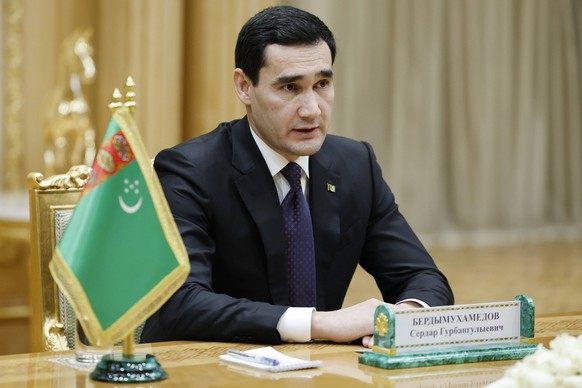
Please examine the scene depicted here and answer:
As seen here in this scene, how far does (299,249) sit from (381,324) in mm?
865

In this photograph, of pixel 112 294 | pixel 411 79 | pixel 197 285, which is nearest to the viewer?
pixel 112 294

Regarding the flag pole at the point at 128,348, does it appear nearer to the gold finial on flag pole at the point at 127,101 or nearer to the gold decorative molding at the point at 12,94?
the gold finial on flag pole at the point at 127,101

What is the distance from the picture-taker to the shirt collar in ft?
10.9

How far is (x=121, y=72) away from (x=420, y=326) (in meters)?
5.07

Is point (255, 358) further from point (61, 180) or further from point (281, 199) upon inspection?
point (61, 180)

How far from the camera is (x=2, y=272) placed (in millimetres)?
6395

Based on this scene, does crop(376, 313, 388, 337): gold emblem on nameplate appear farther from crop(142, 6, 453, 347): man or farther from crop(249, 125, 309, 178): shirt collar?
crop(249, 125, 309, 178): shirt collar

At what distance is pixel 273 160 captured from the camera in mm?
3322

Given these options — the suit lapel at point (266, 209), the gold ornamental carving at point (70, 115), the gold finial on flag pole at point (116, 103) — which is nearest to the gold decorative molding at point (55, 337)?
the suit lapel at point (266, 209)

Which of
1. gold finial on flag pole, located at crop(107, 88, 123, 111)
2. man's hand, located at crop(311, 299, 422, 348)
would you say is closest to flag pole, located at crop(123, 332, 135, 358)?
gold finial on flag pole, located at crop(107, 88, 123, 111)

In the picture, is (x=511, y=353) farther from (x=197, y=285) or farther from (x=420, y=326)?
(x=197, y=285)

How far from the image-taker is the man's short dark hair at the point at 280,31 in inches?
126

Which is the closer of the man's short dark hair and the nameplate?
the nameplate

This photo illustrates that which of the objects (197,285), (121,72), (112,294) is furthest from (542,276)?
(112,294)
